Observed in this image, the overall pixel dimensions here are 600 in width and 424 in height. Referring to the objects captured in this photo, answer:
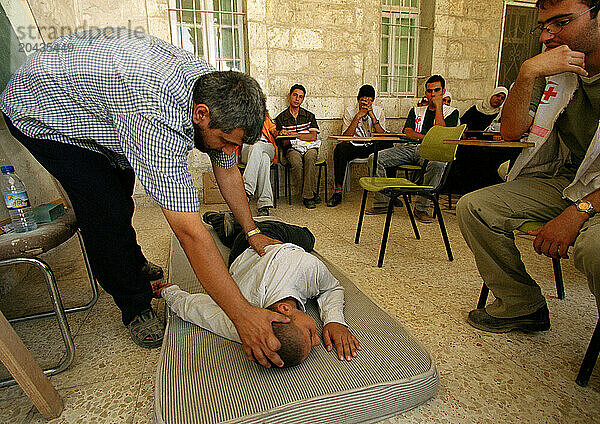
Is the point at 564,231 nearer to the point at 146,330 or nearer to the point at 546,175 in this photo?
the point at 546,175

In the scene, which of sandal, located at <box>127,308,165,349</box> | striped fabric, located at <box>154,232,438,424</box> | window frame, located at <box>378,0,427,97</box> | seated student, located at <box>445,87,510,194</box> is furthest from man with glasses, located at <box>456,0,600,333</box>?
window frame, located at <box>378,0,427,97</box>

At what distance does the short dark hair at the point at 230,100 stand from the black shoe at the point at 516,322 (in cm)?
134

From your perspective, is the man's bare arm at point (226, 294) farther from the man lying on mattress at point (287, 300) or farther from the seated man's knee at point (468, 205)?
the seated man's knee at point (468, 205)

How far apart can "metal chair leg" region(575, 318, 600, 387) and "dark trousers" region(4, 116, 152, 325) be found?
1.72 meters

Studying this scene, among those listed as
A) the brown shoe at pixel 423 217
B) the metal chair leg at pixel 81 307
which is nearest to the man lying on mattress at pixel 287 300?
the metal chair leg at pixel 81 307

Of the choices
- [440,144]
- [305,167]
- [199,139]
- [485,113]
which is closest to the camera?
[199,139]

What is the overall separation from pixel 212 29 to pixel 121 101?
3885 millimetres

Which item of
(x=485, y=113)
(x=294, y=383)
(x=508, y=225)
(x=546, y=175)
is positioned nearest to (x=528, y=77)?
(x=546, y=175)

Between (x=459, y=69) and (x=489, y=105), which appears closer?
(x=489, y=105)

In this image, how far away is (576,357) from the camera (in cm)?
142

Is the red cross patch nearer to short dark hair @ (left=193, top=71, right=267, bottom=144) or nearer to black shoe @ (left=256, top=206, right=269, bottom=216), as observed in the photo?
short dark hair @ (left=193, top=71, right=267, bottom=144)

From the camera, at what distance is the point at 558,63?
1.28 m

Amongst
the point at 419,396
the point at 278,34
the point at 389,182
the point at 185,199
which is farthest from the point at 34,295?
the point at 278,34

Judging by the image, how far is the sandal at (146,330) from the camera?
152 centimetres
